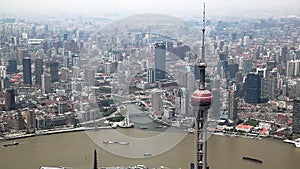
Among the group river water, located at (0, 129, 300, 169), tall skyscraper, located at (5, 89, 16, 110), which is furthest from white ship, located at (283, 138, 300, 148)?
tall skyscraper, located at (5, 89, 16, 110)

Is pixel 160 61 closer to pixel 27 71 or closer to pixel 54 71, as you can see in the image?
pixel 54 71

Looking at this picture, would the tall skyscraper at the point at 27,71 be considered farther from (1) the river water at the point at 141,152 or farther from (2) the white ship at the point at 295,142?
(2) the white ship at the point at 295,142

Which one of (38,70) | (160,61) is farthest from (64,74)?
(160,61)

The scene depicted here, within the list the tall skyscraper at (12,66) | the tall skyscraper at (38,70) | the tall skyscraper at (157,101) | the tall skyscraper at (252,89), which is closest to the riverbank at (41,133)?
the tall skyscraper at (157,101)

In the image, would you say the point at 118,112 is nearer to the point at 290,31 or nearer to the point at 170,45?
the point at 170,45

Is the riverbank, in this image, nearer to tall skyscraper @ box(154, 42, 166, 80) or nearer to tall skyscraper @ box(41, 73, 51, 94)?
tall skyscraper @ box(154, 42, 166, 80)

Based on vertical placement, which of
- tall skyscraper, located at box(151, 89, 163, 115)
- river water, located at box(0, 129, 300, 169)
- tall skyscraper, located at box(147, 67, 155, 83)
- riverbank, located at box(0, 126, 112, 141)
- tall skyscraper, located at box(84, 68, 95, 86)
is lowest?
riverbank, located at box(0, 126, 112, 141)
